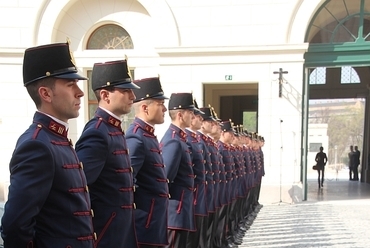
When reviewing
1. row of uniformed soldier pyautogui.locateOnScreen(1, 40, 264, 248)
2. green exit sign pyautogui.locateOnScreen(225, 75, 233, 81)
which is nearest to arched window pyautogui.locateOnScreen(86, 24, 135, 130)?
green exit sign pyautogui.locateOnScreen(225, 75, 233, 81)

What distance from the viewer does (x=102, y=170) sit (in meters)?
2.35

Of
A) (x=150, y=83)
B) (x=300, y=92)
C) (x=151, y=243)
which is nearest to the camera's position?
(x=151, y=243)

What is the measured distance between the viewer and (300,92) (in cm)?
940

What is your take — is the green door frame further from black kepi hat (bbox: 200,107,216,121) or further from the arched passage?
black kepi hat (bbox: 200,107,216,121)

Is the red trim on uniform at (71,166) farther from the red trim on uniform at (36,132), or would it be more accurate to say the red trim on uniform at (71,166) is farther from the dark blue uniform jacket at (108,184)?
the dark blue uniform jacket at (108,184)

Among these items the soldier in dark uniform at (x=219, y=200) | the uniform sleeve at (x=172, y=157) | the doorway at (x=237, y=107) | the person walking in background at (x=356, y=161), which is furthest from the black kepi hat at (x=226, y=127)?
the person walking in background at (x=356, y=161)

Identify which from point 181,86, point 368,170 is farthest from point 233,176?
point 368,170

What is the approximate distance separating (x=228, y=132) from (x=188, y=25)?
421 cm

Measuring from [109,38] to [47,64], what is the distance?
28.9ft

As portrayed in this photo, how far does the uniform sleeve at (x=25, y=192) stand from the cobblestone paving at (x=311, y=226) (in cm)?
449

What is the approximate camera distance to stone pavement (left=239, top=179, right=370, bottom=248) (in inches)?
231

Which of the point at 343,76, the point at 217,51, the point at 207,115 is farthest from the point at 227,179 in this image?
the point at 343,76

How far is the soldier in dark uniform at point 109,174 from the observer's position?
7.50 feet

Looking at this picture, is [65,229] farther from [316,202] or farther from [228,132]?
[316,202]
